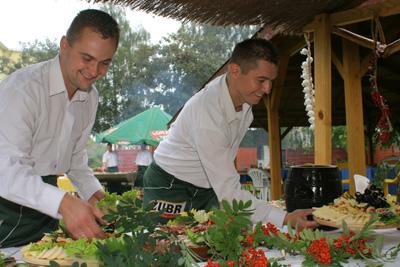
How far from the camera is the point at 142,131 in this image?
36.3 feet

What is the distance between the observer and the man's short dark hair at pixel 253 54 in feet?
6.64

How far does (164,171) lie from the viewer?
2.21m

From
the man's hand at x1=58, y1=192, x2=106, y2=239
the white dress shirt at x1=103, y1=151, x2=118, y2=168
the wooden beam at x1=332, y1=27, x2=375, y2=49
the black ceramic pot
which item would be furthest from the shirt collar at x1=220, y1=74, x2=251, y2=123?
the white dress shirt at x1=103, y1=151, x2=118, y2=168

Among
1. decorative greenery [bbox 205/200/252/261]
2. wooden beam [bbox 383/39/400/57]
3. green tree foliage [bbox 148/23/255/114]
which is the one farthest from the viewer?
green tree foliage [bbox 148/23/255/114]

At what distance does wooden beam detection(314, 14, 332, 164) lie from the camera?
12.9 feet

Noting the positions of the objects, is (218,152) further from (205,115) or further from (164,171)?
(164,171)

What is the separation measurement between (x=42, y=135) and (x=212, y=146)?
62 centimetres

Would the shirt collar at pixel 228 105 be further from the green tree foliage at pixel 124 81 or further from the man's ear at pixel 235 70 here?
the green tree foliage at pixel 124 81

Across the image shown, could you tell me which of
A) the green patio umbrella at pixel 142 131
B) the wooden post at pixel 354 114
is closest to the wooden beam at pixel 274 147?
the wooden post at pixel 354 114

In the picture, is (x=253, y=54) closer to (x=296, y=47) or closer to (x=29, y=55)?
(x=296, y=47)

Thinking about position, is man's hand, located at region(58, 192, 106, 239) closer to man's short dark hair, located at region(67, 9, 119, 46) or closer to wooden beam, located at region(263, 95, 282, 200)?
man's short dark hair, located at region(67, 9, 119, 46)

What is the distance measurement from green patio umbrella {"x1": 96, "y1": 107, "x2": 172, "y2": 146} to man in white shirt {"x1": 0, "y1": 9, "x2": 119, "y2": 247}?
347 inches

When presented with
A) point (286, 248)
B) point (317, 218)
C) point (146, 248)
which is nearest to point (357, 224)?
point (317, 218)

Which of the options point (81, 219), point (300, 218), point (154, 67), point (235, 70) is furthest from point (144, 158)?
point (154, 67)
